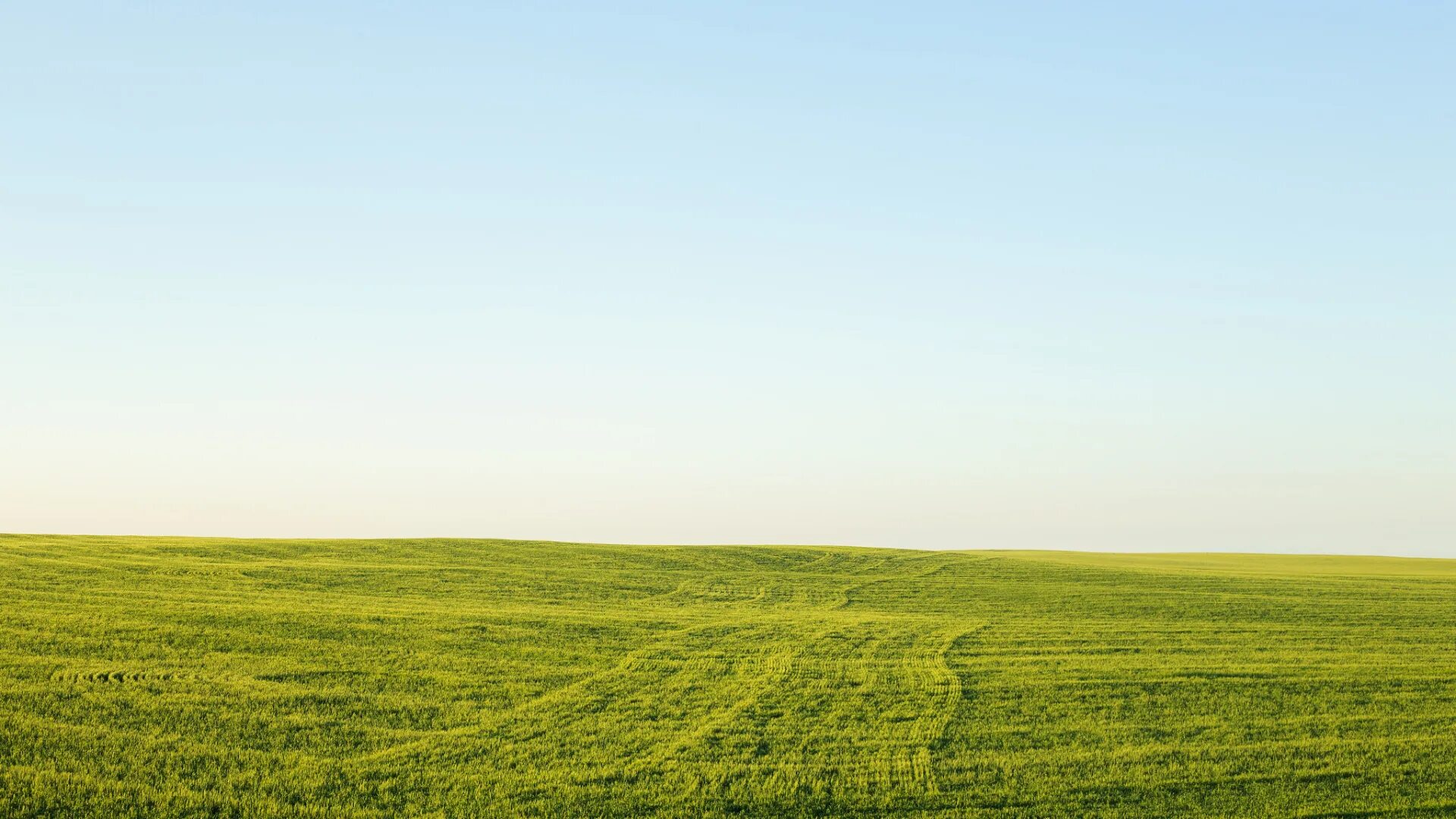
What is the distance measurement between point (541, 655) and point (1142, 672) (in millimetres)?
12532

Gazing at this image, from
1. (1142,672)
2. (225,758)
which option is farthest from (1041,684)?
(225,758)

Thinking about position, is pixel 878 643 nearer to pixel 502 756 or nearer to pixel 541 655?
pixel 541 655

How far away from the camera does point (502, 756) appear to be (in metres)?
15.6

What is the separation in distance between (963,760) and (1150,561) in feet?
150

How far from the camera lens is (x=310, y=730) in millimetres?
16250

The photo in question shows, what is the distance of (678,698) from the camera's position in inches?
758

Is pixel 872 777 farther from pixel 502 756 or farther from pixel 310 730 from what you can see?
pixel 310 730

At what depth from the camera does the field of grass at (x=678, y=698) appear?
14.1 meters

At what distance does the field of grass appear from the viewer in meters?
14.1

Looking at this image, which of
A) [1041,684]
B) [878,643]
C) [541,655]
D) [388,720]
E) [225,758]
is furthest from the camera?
[878,643]

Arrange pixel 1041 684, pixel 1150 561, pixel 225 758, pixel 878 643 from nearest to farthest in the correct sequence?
pixel 225 758
pixel 1041 684
pixel 878 643
pixel 1150 561

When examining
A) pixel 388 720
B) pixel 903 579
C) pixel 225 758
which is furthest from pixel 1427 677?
pixel 225 758

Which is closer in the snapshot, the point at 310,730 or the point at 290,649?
the point at 310,730

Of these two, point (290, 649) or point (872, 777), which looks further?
point (290, 649)
